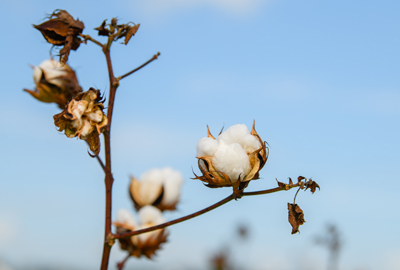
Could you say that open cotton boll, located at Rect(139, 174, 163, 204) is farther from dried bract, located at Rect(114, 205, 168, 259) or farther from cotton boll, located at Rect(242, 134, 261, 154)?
cotton boll, located at Rect(242, 134, 261, 154)

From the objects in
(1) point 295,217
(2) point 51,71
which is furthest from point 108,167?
(1) point 295,217

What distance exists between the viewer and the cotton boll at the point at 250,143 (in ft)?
7.54

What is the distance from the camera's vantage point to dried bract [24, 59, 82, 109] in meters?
2.45

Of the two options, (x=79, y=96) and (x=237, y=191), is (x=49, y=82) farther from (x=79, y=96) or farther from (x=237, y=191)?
(x=237, y=191)

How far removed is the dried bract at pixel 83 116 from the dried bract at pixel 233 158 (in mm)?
510

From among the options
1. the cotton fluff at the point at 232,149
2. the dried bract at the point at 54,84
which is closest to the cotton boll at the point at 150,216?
the cotton fluff at the point at 232,149

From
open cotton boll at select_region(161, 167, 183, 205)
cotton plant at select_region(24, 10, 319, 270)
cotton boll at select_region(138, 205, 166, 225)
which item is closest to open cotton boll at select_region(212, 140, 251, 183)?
A: cotton plant at select_region(24, 10, 319, 270)

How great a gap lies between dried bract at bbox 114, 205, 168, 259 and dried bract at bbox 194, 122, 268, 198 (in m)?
0.63

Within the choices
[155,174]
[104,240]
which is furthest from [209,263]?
[104,240]

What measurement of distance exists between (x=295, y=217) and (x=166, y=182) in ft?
3.28

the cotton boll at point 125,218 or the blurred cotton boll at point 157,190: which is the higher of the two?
the blurred cotton boll at point 157,190

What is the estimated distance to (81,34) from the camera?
2541mm

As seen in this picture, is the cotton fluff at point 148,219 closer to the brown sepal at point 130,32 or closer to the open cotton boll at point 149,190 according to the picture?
the open cotton boll at point 149,190

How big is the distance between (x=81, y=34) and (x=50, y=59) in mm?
220
